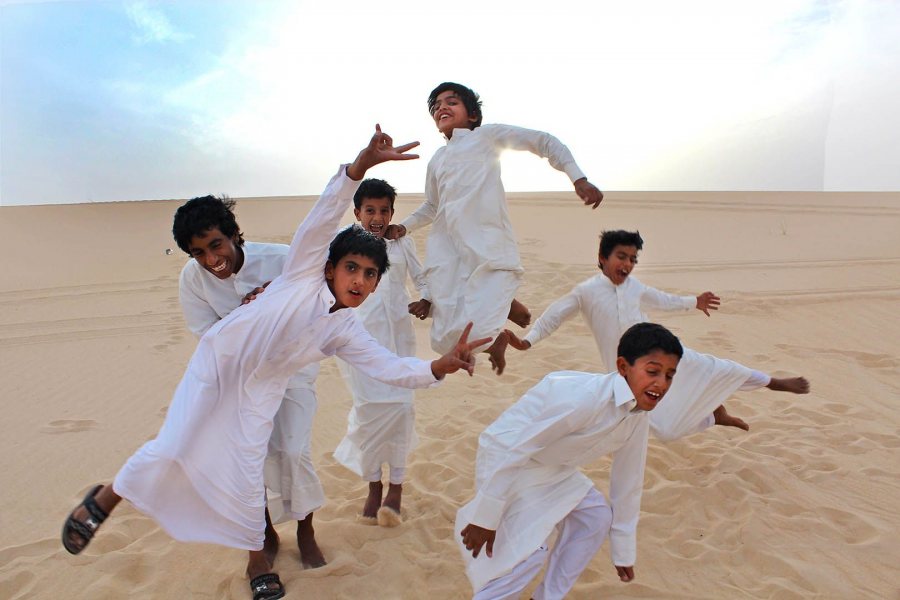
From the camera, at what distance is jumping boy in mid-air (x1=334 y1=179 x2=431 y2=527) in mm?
3885

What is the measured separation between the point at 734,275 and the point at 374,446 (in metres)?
10.5

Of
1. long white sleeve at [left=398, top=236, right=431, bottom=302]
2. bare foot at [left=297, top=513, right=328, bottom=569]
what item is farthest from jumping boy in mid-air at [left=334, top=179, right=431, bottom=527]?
bare foot at [left=297, top=513, right=328, bottom=569]

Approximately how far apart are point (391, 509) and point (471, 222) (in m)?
1.73

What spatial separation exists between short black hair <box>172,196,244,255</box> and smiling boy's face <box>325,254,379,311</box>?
607 mm

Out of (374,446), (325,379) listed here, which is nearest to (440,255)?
(374,446)

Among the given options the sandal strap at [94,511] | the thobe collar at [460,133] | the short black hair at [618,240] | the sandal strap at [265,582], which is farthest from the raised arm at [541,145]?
the sandal strap at [94,511]

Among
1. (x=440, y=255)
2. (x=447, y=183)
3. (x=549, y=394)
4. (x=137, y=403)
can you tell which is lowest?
(x=137, y=403)

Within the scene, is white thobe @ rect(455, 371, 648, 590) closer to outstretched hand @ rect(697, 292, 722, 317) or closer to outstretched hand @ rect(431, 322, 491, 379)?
outstretched hand @ rect(431, 322, 491, 379)

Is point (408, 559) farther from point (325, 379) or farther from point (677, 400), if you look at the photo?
point (325, 379)

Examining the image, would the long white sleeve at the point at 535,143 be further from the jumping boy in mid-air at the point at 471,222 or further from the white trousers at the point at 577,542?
the white trousers at the point at 577,542

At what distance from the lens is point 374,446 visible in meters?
3.90

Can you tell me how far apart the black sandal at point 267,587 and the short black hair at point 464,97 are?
109 inches

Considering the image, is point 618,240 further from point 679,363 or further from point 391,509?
point 391,509

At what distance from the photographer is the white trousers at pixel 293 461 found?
3.25 meters
